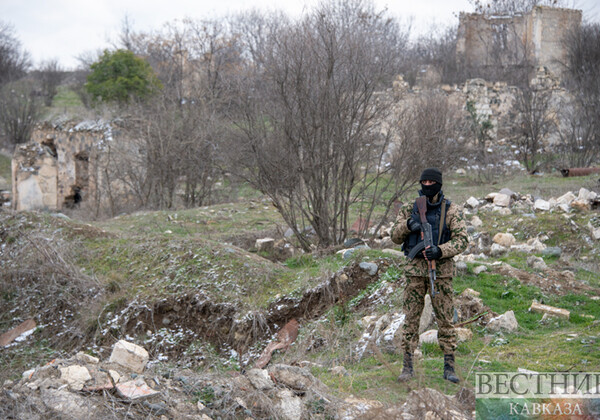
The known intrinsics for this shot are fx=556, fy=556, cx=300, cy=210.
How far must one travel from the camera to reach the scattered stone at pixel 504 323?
5598 millimetres

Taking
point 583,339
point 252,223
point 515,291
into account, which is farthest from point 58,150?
point 583,339

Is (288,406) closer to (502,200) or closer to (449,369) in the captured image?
(449,369)

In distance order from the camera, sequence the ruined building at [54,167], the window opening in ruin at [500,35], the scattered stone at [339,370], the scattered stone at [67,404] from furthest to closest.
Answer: the window opening in ruin at [500,35]
the ruined building at [54,167]
the scattered stone at [339,370]
the scattered stone at [67,404]

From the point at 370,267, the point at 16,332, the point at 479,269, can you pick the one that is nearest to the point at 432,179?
the point at 370,267

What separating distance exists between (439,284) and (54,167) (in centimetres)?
1639

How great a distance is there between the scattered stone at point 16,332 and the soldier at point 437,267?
5.40 metres

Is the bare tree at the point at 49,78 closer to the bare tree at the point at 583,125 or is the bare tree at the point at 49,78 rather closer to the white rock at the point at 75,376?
the bare tree at the point at 583,125

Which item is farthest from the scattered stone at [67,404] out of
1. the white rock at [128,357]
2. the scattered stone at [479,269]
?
the scattered stone at [479,269]

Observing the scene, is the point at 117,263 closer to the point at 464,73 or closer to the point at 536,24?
the point at 464,73

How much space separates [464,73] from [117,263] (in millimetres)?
25798

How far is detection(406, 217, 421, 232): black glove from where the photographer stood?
4340 mm

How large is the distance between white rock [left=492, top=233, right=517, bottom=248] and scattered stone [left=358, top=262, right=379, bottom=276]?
3.09 meters

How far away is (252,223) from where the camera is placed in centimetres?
1226

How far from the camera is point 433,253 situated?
419 centimetres
